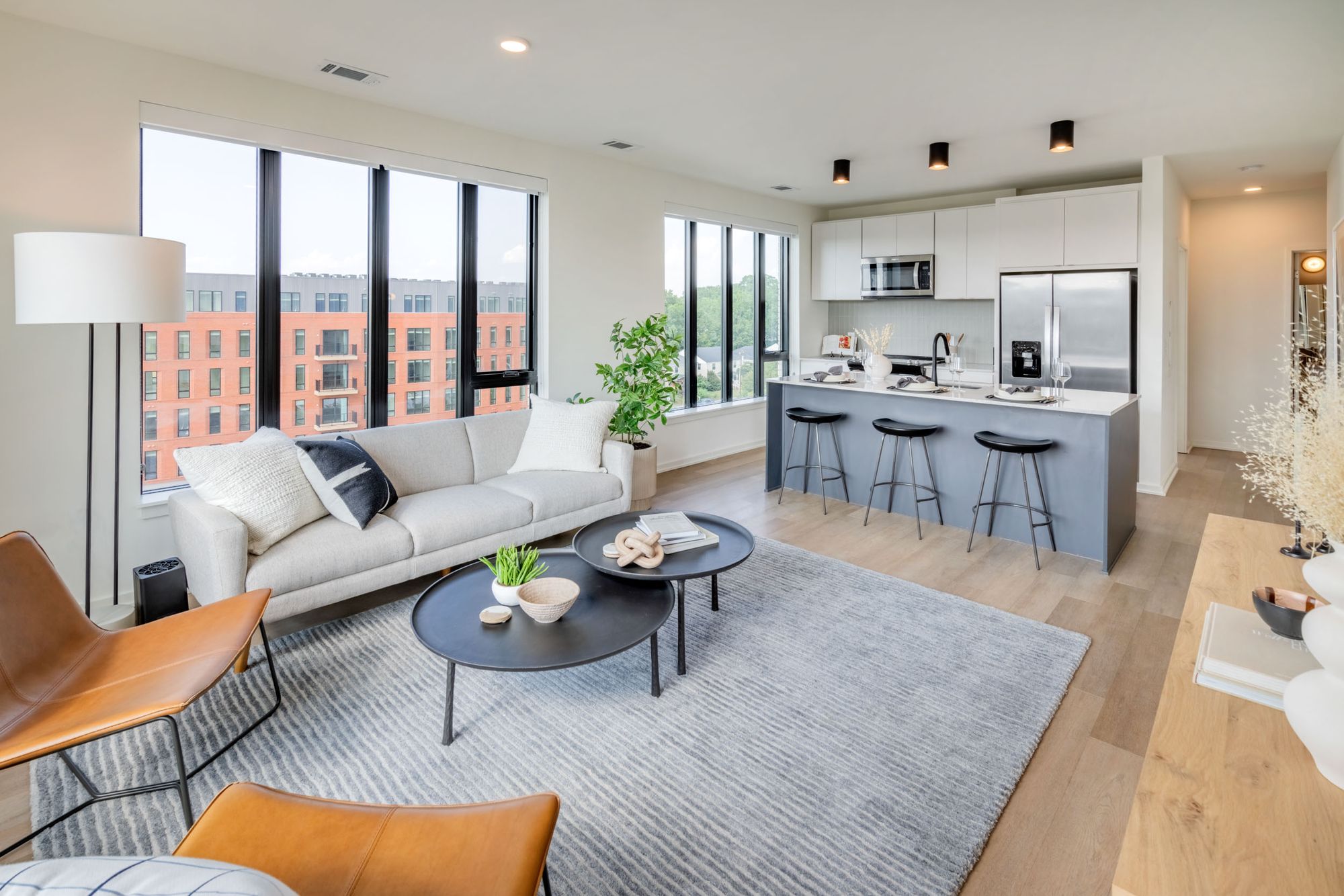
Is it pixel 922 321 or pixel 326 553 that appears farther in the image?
pixel 922 321

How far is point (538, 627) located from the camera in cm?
229

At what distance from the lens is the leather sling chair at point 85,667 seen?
1.63 m

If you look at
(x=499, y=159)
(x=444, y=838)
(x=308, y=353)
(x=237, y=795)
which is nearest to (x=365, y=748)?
(x=237, y=795)

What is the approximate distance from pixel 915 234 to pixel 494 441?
489cm

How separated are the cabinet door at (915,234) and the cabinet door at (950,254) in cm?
5

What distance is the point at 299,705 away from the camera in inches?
94.7

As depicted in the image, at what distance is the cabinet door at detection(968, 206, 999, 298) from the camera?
629 centimetres

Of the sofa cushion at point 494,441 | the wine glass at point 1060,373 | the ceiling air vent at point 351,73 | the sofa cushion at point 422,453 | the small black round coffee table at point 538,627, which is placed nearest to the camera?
the small black round coffee table at point 538,627

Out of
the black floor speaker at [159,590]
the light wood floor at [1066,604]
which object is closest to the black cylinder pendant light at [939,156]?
the light wood floor at [1066,604]

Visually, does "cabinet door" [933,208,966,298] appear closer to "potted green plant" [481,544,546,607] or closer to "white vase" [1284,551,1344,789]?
"potted green plant" [481,544,546,607]

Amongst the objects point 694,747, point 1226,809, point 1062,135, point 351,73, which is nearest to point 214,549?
point 694,747

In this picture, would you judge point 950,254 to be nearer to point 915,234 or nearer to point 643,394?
point 915,234

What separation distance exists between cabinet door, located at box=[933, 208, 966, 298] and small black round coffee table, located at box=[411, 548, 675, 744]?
528 cm

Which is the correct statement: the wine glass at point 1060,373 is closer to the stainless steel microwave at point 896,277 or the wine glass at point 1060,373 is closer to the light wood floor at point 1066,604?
the light wood floor at point 1066,604
